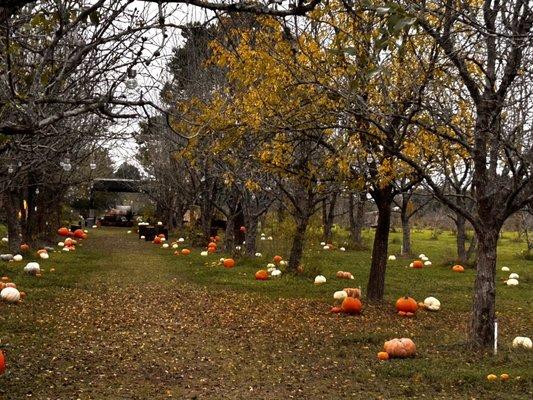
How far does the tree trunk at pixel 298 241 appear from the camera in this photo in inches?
612

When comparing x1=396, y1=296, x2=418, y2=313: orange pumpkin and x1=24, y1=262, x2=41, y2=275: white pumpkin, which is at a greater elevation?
x1=24, y1=262, x2=41, y2=275: white pumpkin

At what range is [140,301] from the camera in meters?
12.3

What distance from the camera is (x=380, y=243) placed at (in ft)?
40.7

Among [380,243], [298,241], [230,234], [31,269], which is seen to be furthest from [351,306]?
[230,234]

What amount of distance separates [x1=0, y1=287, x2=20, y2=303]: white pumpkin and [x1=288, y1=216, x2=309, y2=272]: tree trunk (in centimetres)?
726

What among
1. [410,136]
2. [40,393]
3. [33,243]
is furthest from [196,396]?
[33,243]

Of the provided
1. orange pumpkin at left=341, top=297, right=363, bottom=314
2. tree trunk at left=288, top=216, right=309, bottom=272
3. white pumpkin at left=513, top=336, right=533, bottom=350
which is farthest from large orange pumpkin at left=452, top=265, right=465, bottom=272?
white pumpkin at left=513, top=336, right=533, bottom=350

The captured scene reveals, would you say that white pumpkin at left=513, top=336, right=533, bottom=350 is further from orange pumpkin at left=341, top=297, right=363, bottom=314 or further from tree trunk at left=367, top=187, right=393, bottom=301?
tree trunk at left=367, top=187, right=393, bottom=301

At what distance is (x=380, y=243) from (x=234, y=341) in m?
4.57

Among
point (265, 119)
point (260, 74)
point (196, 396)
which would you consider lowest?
point (196, 396)

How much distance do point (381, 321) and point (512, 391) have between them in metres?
4.34

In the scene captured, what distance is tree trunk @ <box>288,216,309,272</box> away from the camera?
15547mm

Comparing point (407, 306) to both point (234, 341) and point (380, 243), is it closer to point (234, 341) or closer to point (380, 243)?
point (380, 243)

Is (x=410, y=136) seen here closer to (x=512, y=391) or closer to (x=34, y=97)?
(x=512, y=391)
